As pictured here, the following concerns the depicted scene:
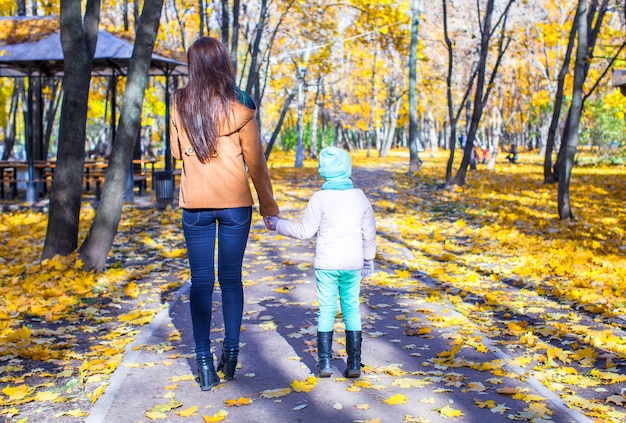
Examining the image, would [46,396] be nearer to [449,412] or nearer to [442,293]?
[449,412]

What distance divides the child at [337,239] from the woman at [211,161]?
1.42 feet

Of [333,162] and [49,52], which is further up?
[49,52]

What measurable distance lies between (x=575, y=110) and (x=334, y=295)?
9940 millimetres

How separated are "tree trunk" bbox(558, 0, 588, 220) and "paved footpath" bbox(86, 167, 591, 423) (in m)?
7.11

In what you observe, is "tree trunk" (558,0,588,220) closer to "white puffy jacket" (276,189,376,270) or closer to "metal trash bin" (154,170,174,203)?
"metal trash bin" (154,170,174,203)

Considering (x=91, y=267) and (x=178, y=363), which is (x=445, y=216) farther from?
(x=178, y=363)

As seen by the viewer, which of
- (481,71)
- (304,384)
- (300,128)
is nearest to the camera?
(304,384)

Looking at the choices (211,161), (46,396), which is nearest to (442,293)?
(211,161)

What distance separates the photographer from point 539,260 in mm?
9719

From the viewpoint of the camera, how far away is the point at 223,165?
4430 mm

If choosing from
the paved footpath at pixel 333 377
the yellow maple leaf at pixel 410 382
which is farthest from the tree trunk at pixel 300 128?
the yellow maple leaf at pixel 410 382

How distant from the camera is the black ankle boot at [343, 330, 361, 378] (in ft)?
15.8

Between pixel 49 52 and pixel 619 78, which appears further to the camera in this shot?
pixel 49 52

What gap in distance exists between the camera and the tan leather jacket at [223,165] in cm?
439
